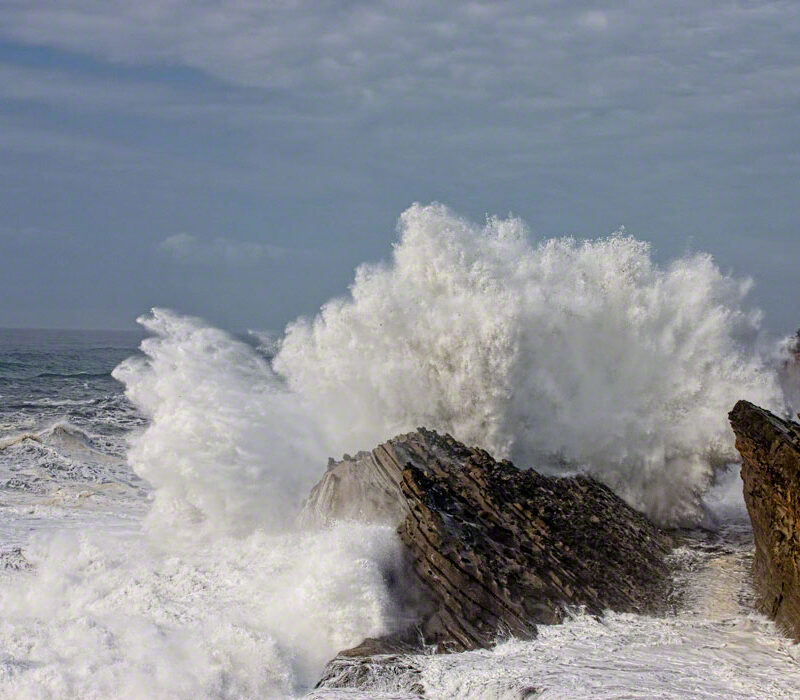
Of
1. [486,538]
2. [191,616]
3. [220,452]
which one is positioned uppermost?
[220,452]

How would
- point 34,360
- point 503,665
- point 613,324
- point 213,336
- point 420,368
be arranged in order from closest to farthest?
point 503,665, point 420,368, point 613,324, point 213,336, point 34,360

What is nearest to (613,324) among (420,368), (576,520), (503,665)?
(420,368)

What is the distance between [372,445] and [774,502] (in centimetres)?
568

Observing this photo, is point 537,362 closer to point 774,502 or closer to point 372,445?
point 372,445

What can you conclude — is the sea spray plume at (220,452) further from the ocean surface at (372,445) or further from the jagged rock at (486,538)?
the jagged rock at (486,538)

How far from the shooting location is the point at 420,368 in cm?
1316

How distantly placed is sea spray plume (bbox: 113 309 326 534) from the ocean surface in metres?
0.04

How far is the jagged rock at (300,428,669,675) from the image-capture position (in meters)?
8.96

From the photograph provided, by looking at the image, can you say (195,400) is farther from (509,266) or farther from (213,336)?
(509,266)

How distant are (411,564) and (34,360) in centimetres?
4382

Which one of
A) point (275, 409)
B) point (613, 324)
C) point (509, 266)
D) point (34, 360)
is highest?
point (509, 266)

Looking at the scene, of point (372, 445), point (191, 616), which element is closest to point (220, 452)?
point (372, 445)

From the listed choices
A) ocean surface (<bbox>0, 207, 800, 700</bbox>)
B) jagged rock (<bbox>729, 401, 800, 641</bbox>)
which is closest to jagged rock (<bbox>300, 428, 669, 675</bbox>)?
ocean surface (<bbox>0, 207, 800, 700</bbox>)

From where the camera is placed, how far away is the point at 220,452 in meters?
12.5
